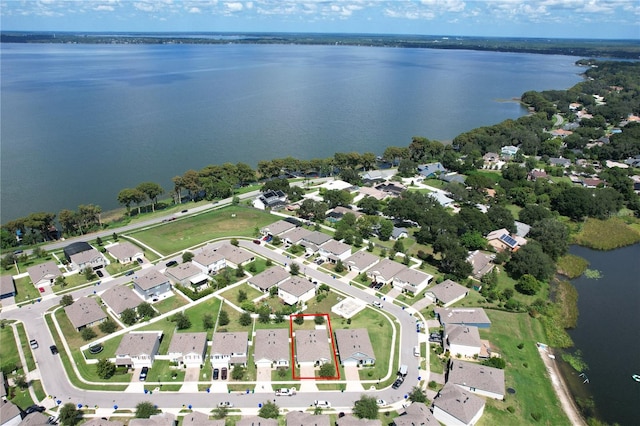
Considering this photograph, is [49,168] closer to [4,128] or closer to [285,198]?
[4,128]

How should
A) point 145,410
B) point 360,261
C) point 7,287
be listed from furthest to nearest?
point 360,261 → point 7,287 → point 145,410

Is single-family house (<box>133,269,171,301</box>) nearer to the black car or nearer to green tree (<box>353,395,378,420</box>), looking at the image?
green tree (<box>353,395,378,420</box>)

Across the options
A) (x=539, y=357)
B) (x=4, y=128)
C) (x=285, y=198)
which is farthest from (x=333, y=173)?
(x=4, y=128)

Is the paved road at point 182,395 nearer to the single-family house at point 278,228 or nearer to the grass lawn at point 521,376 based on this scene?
the grass lawn at point 521,376

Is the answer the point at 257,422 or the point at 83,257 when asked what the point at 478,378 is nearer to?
the point at 257,422

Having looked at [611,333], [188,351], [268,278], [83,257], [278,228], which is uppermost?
[188,351]

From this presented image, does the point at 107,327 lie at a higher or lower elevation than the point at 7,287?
higher

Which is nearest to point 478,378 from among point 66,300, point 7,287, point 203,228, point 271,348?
point 271,348
